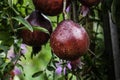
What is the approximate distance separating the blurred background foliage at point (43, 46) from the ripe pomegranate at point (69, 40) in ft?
0.26

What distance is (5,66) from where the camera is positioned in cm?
68

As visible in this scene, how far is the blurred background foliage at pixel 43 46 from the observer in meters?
0.67

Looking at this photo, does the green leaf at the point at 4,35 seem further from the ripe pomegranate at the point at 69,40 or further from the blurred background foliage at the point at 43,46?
the ripe pomegranate at the point at 69,40

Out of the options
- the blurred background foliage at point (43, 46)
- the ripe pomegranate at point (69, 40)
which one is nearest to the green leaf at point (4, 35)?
the blurred background foliage at point (43, 46)

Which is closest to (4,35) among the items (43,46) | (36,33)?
(36,33)

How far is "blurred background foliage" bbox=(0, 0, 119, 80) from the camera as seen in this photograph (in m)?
0.67

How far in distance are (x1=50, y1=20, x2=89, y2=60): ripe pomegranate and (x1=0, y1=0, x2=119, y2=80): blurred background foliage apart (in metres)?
0.08

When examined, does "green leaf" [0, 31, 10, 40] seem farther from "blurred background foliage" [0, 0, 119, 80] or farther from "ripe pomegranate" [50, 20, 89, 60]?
"ripe pomegranate" [50, 20, 89, 60]

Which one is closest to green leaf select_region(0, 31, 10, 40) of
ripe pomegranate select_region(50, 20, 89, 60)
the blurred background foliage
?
the blurred background foliage

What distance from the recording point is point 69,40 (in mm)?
577

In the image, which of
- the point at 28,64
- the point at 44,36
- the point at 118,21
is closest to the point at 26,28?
the point at 44,36

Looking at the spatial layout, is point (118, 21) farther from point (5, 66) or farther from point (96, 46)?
point (96, 46)

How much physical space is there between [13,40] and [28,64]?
38.5 inches

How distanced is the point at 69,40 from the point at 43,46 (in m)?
0.44
